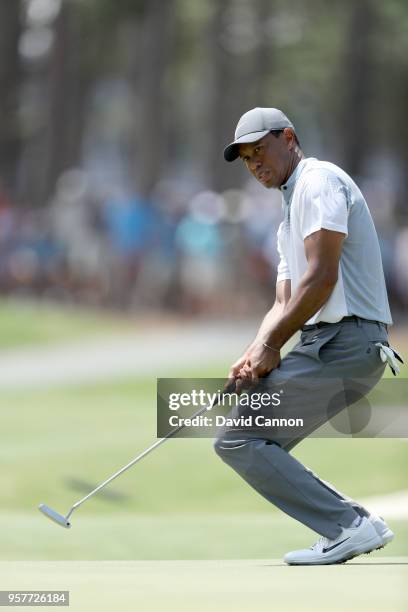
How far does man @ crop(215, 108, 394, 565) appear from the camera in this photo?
6035 millimetres

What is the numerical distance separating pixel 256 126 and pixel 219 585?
1.77m

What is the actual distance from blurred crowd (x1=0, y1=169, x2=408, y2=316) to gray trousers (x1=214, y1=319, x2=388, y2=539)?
17.2 meters

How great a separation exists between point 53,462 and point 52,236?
52.1 feet

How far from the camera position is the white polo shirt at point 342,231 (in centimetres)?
602

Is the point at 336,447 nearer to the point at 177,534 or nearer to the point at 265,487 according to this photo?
the point at 177,534

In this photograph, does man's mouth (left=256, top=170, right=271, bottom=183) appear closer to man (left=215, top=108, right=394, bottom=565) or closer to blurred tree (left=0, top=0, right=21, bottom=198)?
man (left=215, top=108, right=394, bottom=565)

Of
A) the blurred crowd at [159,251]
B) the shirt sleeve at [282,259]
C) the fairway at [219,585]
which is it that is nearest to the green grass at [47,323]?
the blurred crowd at [159,251]

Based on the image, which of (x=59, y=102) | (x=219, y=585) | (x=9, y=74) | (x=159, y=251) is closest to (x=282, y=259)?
(x=219, y=585)

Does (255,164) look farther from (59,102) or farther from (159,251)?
(59,102)

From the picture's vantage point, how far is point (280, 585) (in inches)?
230

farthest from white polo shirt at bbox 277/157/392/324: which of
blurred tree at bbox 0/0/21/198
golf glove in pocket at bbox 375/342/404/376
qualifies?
blurred tree at bbox 0/0/21/198

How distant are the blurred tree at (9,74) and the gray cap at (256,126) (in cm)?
2651

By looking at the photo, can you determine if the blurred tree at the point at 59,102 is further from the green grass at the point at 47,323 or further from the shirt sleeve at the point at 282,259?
the shirt sleeve at the point at 282,259

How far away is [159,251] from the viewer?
83.3 ft
